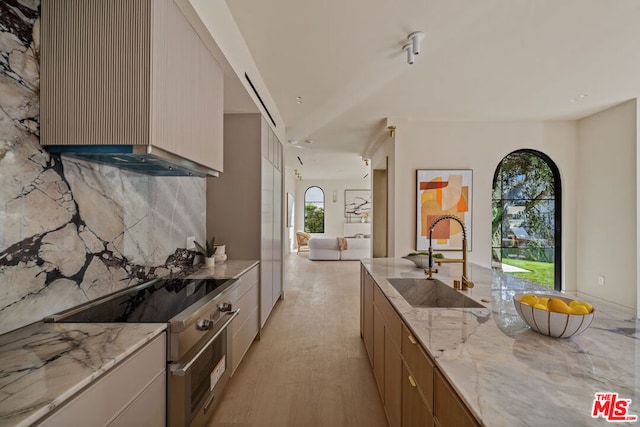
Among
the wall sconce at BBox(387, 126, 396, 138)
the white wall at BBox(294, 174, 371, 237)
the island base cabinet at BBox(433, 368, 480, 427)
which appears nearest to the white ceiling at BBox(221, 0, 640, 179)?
the wall sconce at BBox(387, 126, 396, 138)

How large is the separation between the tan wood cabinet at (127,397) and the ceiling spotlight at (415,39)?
2593mm

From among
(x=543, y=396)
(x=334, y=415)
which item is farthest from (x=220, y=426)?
(x=543, y=396)

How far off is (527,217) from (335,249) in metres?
4.80

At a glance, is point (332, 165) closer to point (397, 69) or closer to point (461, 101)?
point (461, 101)

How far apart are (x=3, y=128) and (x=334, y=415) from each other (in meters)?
2.28

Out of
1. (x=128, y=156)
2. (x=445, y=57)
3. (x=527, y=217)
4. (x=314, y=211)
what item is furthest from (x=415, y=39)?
(x=314, y=211)

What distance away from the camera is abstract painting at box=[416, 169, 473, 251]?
4336 millimetres

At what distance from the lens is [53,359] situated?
92 centimetres

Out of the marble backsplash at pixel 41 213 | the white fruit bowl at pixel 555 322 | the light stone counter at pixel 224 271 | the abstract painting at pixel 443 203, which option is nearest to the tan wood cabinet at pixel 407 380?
the white fruit bowl at pixel 555 322

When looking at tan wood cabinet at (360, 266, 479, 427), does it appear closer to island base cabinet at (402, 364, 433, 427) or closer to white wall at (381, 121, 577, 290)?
island base cabinet at (402, 364, 433, 427)

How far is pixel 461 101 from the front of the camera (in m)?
3.69

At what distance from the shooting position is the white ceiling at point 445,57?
2.05 meters

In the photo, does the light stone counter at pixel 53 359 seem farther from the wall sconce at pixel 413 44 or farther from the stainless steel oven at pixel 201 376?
the wall sconce at pixel 413 44

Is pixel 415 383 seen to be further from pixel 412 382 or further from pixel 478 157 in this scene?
pixel 478 157
